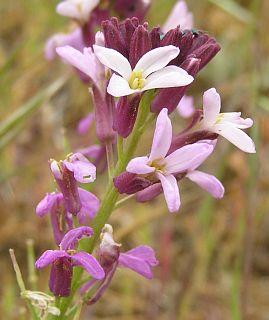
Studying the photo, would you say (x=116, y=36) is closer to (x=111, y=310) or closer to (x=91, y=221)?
(x=91, y=221)

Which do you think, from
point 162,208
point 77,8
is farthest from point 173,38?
point 162,208

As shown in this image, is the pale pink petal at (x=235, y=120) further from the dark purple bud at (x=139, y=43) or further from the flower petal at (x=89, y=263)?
the flower petal at (x=89, y=263)

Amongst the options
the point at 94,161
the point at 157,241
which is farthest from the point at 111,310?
the point at 94,161

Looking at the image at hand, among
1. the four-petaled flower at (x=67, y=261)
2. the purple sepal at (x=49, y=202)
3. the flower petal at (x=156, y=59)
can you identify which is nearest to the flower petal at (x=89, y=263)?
the four-petaled flower at (x=67, y=261)

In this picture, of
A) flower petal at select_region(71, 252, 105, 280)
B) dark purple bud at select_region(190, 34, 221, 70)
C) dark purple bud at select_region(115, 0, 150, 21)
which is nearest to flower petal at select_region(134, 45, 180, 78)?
dark purple bud at select_region(190, 34, 221, 70)

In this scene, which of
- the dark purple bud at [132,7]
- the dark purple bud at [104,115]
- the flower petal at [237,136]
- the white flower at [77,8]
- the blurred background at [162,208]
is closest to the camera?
the flower petal at [237,136]

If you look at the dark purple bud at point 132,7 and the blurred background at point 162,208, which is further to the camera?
the blurred background at point 162,208
